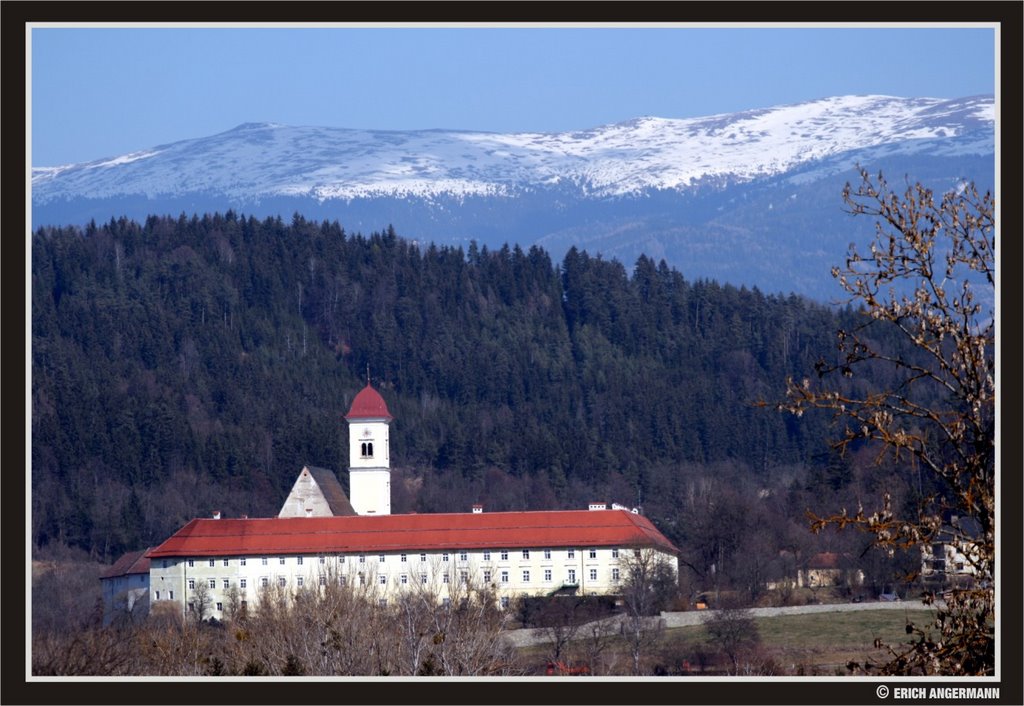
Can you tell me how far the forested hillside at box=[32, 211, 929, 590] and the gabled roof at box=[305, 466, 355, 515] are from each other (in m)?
9.79

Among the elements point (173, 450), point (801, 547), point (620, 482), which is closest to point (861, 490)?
point (801, 547)

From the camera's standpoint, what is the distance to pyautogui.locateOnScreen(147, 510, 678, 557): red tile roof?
83.1 meters

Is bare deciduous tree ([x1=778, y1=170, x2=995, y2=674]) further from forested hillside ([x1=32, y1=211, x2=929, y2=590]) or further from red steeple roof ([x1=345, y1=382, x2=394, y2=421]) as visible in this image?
red steeple roof ([x1=345, y1=382, x2=394, y2=421])

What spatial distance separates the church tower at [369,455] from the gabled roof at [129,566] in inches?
462

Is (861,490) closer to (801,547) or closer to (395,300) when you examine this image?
(801,547)

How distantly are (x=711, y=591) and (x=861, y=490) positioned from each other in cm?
1950

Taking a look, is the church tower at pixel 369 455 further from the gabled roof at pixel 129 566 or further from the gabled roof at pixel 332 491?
the gabled roof at pixel 129 566

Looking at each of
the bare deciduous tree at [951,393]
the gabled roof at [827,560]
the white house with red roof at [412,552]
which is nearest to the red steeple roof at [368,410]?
the white house with red roof at [412,552]

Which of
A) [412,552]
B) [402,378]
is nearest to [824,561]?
[412,552]

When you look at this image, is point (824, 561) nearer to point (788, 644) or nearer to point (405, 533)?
Result: point (405, 533)

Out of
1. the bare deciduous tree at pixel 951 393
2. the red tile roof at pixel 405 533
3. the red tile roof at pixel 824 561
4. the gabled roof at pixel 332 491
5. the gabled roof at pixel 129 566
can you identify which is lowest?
the gabled roof at pixel 129 566

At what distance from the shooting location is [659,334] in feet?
527

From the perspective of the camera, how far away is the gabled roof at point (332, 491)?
313 feet

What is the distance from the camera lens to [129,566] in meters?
86.0
